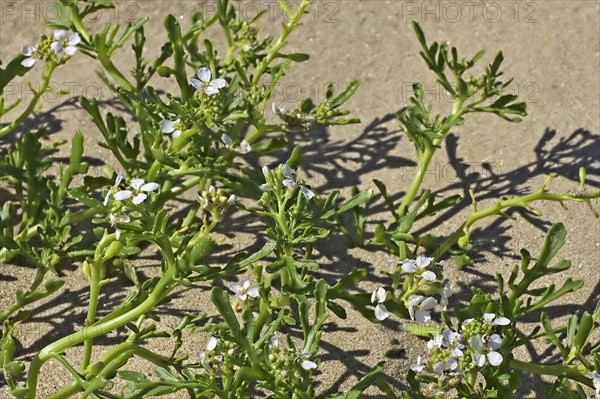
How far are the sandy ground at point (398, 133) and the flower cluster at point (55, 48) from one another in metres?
0.60

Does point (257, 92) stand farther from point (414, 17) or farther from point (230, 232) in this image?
point (414, 17)

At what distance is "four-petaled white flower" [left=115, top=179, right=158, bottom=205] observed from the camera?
2.52 meters

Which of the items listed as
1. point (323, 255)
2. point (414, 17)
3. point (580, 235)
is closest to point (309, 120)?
point (323, 255)

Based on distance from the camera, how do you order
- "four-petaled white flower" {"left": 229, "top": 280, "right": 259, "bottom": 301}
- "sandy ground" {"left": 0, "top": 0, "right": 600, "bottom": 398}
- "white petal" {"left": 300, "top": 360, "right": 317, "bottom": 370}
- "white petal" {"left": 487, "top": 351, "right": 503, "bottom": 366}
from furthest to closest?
"sandy ground" {"left": 0, "top": 0, "right": 600, "bottom": 398} < "four-petaled white flower" {"left": 229, "top": 280, "right": 259, "bottom": 301} < "white petal" {"left": 487, "top": 351, "right": 503, "bottom": 366} < "white petal" {"left": 300, "top": 360, "right": 317, "bottom": 370}

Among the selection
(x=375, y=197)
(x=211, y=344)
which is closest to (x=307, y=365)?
(x=211, y=344)

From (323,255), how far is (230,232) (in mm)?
328

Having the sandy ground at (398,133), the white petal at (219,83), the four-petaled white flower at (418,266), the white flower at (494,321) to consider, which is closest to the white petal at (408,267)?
the four-petaled white flower at (418,266)

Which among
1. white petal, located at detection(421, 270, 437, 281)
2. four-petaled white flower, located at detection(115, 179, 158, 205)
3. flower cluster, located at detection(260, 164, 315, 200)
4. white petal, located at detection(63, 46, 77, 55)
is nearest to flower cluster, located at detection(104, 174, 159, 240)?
four-petaled white flower, located at detection(115, 179, 158, 205)

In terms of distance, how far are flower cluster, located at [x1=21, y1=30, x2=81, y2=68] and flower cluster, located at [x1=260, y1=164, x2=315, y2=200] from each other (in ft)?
2.70

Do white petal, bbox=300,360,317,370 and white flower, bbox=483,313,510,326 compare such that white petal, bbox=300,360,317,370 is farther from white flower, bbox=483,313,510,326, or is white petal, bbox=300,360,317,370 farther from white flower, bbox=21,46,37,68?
white flower, bbox=21,46,37,68

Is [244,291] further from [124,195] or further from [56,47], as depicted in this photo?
[56,47]

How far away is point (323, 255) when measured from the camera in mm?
3244

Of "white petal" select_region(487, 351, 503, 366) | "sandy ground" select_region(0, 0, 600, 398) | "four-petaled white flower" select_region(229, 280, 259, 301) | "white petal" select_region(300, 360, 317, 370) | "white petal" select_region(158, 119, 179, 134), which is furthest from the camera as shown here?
"sandy ground" select_region(0, 0, 600, 398)

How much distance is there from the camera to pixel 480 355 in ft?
8.29
